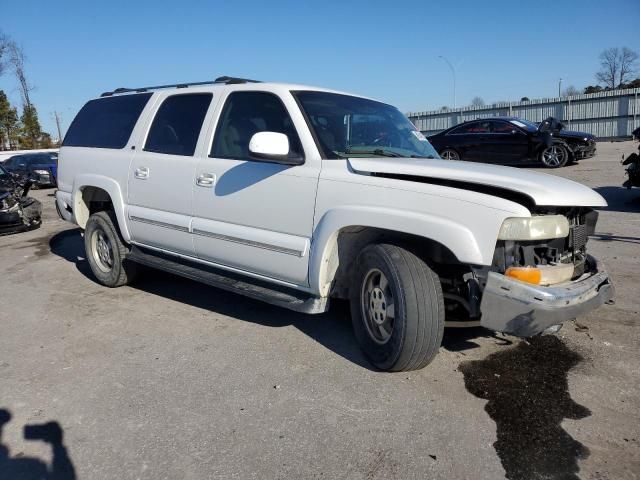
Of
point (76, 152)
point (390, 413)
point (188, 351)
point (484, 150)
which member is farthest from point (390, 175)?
point (484, 150)

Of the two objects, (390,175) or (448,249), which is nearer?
(448,249)

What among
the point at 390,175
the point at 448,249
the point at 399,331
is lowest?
the point at 399,331

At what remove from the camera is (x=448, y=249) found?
3232mm

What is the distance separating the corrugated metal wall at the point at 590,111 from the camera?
28.8 metres

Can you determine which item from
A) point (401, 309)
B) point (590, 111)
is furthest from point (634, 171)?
point (590, 111)

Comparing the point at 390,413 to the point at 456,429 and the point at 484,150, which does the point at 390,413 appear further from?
the point at 484,150

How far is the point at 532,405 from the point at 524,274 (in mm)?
791

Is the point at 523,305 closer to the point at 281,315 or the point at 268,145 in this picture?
the point at 268,145

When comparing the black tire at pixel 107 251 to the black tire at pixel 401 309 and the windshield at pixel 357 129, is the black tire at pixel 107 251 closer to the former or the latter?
the windshield at pixel 357 129

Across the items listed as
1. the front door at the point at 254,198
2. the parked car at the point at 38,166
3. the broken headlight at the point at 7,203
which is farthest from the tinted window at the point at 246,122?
the parked car at the point at 38,166

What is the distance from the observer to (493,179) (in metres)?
3.14

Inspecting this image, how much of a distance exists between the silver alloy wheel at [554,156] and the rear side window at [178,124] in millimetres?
12236

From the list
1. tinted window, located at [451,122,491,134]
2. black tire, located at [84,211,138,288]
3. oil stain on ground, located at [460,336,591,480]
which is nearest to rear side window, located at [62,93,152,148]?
black tire, located at [84,211,138,288]

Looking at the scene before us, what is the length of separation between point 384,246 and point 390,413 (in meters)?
1.03
